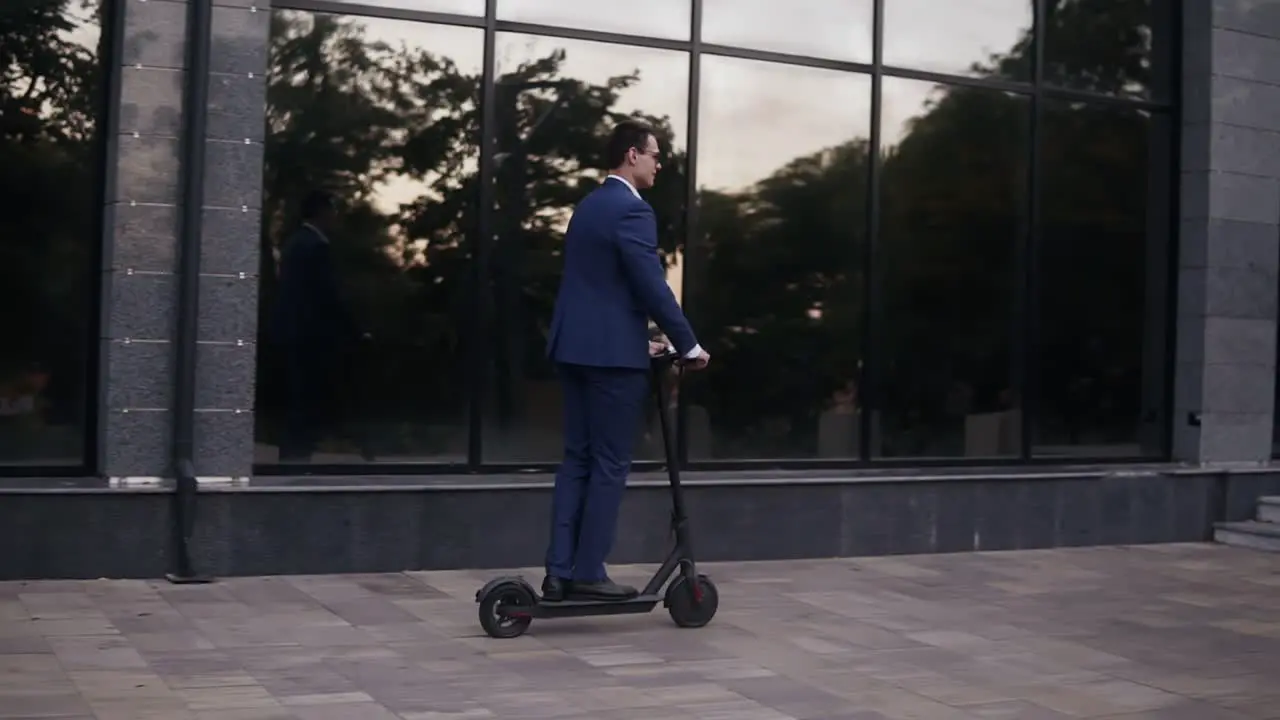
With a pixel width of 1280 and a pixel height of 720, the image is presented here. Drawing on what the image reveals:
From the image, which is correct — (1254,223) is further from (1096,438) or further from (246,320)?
(246,320)

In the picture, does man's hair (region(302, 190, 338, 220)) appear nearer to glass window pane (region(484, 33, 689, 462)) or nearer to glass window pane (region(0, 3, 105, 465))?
glass window pane (region(484, 33, 689, 462))

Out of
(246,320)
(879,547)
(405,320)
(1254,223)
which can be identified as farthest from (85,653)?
(1254,223)

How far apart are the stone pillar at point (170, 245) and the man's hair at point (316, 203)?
441mm

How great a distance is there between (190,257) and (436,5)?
1.94 meters

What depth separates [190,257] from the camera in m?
8.04

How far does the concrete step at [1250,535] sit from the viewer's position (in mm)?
10742

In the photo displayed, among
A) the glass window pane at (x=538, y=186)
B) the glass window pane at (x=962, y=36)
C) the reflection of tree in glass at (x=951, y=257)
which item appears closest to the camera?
the glass window pane at (x=538, y=186)

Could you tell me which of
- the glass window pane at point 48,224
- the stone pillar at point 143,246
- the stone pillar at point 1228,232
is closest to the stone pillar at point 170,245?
the stone pillar at point 143,246

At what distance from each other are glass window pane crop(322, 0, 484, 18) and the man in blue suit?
7.42 ft

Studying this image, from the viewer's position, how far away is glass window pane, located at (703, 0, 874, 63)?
32.1ft

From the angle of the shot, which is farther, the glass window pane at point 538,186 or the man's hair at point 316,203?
the glass window pane at point 538,186

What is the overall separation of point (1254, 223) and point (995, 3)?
7.51 feet

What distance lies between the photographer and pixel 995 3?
35.2ft

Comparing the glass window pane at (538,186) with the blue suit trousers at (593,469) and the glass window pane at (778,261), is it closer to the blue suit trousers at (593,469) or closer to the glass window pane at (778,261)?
the glass window pane at (778,261)
